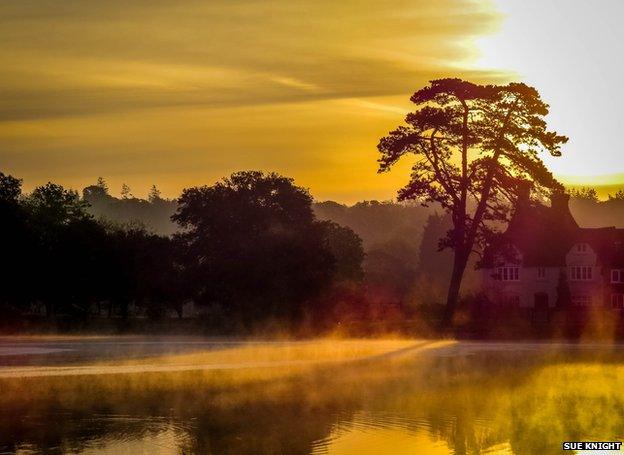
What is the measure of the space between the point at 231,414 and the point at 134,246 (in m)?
84.0

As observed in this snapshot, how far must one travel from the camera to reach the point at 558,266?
130 m

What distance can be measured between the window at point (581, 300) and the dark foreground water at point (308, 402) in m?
56.8

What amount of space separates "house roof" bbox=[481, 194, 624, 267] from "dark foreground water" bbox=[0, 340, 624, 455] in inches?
2387

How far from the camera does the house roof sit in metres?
131

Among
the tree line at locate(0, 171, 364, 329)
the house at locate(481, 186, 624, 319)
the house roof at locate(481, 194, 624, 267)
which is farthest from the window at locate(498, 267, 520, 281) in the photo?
the tree line at locate(0, 171, 364, 329)

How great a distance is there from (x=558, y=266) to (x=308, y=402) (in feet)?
301

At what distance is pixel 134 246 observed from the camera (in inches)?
4776

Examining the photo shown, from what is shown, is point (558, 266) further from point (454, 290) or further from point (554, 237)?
point (454, 290)

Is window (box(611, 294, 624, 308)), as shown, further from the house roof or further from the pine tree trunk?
the pine tree trunk

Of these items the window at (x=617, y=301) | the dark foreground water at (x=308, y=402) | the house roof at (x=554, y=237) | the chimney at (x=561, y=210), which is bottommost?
the dark foreground water at (x=308, y=402)

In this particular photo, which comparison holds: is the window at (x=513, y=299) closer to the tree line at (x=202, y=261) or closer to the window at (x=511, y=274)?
the window at (x=511, y=274)

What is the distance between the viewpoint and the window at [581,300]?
127312 mm

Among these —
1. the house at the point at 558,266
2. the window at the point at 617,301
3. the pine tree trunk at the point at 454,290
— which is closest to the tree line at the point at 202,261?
the pine tree trunk at the point at 454,290

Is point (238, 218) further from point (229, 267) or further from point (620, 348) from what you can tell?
point (620, 348)
